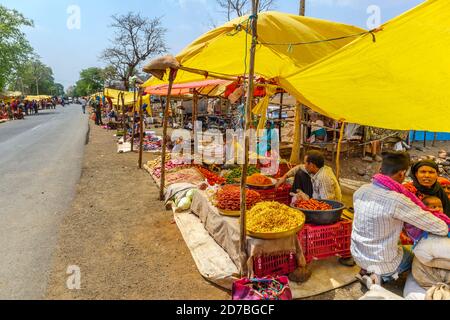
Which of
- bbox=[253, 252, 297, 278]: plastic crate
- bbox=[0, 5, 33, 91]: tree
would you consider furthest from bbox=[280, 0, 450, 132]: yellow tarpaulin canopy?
bbox=[0, 5, 33, 91]: tree

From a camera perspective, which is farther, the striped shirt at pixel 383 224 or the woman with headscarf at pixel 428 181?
the woman with headscarf at pixel 428 181

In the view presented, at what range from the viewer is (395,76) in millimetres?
4000

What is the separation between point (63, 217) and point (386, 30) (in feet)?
20.2

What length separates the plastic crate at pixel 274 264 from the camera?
12.1 feet

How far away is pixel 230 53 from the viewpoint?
6.88 metres

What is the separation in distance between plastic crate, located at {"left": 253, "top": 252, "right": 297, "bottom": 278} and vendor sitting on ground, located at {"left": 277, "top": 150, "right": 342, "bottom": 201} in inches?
44.3

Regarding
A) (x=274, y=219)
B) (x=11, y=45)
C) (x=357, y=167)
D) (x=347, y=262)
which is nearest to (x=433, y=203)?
(x=347, y=262)

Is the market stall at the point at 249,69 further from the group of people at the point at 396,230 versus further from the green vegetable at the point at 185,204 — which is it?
the group of people at the point at 396,230

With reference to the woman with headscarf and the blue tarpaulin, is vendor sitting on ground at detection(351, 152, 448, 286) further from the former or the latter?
the blue tarpaulin

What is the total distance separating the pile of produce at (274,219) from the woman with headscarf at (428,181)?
1560mm

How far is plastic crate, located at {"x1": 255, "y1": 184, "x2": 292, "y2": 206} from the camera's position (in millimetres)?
5195

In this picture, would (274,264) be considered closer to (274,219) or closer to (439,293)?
(274,219)

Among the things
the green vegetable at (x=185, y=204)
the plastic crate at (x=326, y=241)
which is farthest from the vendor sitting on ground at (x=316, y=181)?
the green vegetable at (x=185, y=204)
